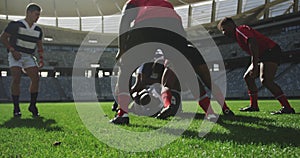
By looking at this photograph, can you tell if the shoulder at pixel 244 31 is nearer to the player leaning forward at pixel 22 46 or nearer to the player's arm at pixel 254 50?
the player's arm at pixel 254 50

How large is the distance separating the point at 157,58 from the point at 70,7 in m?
35.1

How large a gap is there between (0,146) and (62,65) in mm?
38497

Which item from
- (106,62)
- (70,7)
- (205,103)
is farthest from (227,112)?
(106,62)

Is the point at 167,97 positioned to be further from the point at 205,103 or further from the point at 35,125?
the point at 35,125

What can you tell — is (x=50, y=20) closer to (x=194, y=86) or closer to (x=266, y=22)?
(x=266, y=22)

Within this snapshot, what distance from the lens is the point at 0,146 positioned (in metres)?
2.02

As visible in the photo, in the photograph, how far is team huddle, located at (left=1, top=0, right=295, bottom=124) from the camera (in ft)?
11.1

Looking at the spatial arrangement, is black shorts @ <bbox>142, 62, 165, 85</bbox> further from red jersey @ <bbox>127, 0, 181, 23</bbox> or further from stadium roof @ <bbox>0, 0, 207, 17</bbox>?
stadium roof @ <bbox>0, 0, 207, 17</bbox>

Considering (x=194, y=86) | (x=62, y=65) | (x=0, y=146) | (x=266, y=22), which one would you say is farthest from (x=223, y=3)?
(x=0, y=146)

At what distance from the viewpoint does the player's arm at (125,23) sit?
11.0 feet

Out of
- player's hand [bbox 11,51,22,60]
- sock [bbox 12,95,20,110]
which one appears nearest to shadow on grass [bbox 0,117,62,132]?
sock [bbox 12,95,20,110]

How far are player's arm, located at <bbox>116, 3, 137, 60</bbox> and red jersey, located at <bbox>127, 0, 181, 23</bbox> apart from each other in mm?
62

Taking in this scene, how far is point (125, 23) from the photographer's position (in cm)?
342

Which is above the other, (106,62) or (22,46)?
(22,46)
